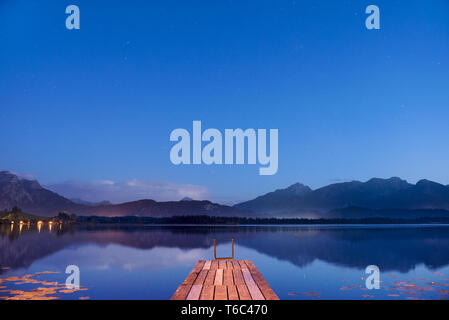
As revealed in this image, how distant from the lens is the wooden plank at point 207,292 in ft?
39.8

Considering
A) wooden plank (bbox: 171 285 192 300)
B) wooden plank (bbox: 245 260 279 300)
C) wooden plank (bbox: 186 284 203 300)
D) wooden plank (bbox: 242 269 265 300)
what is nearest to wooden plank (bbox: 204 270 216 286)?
wooden plank (bbox: 186 284 203 300)

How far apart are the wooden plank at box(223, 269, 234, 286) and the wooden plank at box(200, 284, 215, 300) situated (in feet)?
2.77

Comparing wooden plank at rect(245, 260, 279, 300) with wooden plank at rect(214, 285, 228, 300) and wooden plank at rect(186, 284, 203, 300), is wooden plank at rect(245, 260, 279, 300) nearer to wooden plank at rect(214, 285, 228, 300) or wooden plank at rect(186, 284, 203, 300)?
wooden plank at rect(214, 285, 228, 300)

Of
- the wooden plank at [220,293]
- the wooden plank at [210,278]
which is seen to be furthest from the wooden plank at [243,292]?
the wooden plank at [210,278]

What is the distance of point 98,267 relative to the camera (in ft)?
113

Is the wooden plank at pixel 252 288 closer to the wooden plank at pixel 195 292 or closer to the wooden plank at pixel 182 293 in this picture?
the wooden plank at pixel 195 292

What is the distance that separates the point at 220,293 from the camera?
12656mm

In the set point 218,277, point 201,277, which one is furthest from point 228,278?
point 201,277

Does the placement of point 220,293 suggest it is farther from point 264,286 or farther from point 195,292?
point 264,286

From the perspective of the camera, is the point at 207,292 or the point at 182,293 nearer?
the point at 182,293

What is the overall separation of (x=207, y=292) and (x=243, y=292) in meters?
1.23
